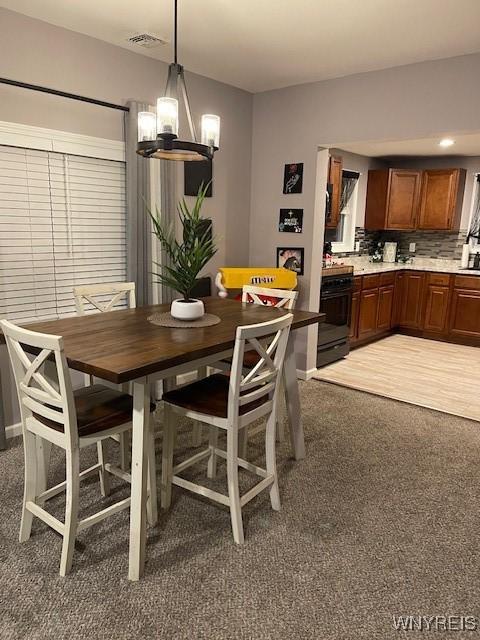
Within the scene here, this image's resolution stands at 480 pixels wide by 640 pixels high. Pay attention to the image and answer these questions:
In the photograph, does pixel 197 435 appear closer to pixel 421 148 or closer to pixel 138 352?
pixel 138 352

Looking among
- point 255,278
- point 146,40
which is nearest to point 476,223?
point 255,278

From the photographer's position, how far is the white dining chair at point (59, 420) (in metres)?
1.76

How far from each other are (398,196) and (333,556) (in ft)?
16.7

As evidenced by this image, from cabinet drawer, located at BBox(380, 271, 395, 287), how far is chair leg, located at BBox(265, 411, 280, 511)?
3.89 m

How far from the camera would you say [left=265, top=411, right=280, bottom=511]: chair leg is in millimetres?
2281

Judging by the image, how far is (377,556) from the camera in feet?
6.79

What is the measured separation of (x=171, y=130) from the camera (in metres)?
2.20

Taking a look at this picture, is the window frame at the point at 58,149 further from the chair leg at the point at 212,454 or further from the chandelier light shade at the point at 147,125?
the chair leg at the point at 212,454

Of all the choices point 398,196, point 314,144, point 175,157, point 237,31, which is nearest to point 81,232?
point 175,157

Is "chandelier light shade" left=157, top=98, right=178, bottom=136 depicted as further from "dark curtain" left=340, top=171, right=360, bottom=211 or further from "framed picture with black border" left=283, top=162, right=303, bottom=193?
"dark curtain" left=340, top=171, right=360, bottom=211

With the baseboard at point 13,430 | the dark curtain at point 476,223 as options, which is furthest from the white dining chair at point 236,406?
the dark curtain at point 476,223

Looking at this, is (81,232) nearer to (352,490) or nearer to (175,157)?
(175,157)

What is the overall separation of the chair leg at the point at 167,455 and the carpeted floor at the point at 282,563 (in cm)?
8

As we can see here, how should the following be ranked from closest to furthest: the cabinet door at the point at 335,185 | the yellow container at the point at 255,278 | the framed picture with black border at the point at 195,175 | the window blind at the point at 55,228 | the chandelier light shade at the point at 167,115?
the chandelier light shade at the point at 167,115, the window blind at the point at 55,228, the framed picture with black border at the point at 195,175, the yellow container at the point at 255,278, the cabinet door at the point at 335,185
